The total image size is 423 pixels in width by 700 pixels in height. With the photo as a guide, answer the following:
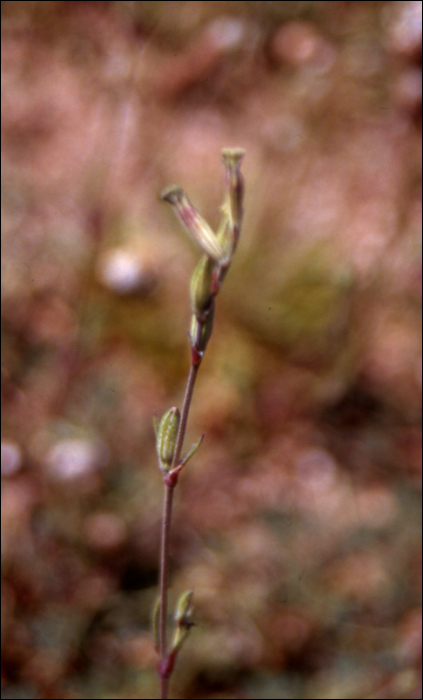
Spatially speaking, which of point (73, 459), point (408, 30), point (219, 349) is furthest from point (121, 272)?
point (408, 30)

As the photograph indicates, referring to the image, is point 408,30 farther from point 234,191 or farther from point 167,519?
point 167,519

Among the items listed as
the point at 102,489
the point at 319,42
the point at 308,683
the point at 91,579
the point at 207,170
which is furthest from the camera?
the point at 207,170

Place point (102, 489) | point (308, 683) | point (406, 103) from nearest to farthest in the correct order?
point (308, 683), point (102, 489), point (406, 103)

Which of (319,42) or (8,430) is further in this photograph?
(319,42)

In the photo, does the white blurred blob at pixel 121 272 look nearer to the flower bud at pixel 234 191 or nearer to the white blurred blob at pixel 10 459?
the white blurred blob at pixel 10 459

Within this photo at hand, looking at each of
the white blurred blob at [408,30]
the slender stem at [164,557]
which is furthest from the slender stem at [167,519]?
the white blurred blob at [408,30]

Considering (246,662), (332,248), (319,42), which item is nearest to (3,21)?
(319,42)

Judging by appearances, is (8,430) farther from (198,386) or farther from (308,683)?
(308,683)
